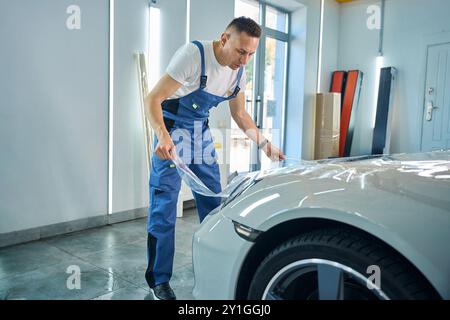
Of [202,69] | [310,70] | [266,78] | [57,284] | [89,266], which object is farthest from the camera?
[310,70]

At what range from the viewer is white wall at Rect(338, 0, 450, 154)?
588 cm

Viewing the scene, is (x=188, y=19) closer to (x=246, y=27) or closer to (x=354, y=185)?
(x=246, y=27)

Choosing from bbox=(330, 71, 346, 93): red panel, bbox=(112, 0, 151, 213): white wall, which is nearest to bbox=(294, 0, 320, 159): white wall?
bbox=(330, 71, 346, 93): red panel

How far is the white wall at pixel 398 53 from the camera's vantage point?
588 cm

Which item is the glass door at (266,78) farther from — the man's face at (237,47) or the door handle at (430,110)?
the man's face at (237,47)

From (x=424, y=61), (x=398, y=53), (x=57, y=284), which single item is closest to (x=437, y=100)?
(x=424, y=61)

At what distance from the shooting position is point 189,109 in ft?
6.19

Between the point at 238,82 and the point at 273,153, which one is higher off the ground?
the point at 238,82

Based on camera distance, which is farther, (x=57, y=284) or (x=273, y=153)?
(x=57, y=284)

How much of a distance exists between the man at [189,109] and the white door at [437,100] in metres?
4.80

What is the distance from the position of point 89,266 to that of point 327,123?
4549mm

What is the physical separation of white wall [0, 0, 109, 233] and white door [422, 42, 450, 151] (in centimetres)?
481

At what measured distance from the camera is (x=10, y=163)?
2764 mm
